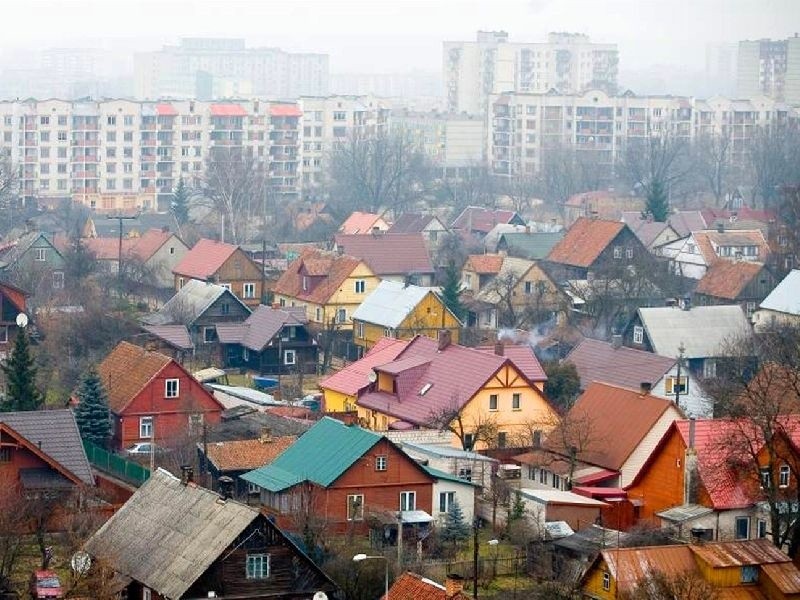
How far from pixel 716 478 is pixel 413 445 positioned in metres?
5.65

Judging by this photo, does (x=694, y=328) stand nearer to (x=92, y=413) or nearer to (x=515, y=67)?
(x=92, y=413)

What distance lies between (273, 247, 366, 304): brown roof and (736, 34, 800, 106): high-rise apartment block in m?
98.0

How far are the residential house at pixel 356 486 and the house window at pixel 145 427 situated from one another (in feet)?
17.3

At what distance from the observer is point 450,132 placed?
401 feet

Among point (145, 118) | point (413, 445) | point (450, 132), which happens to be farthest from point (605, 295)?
point (450, 132)

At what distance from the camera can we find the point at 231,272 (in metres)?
54.4

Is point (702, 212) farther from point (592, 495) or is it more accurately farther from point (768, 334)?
point (592, 495)

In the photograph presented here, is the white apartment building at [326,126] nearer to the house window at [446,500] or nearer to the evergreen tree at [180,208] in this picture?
the evergreen tree at [180,208]

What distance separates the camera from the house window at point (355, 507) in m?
30.3

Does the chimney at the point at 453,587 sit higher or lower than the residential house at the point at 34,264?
lower

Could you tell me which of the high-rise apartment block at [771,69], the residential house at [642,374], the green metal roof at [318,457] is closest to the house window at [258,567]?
the green metal roof at [318,457]

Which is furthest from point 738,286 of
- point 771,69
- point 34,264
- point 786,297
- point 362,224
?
point 771,69

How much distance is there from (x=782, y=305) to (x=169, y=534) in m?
26.6

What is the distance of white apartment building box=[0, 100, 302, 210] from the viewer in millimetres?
94625
